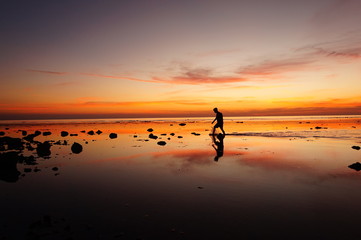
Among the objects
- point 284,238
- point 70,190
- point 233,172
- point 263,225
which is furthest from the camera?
point 233,172

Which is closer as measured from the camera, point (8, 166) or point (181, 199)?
point (181, 199)

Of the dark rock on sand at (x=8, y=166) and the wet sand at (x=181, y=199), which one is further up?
the dark rock on sand at (x=8, y=166)

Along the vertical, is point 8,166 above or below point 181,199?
above

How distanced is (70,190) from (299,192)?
8.74 m

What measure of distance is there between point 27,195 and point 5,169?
4.99 meters

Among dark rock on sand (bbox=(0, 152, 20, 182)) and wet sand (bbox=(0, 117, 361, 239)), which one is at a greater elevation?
dark rock on sand (bbox=(0, 152, 20, 182))

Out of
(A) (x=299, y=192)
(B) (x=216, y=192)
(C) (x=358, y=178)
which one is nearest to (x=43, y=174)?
(B) (x=216, y=192)

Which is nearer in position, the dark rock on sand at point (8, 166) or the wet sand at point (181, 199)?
the wet sand at point (181, 199)

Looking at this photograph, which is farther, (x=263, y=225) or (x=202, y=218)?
(x=202, y=218)

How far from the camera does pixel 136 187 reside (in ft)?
33.1

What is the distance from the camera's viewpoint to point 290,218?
272 inches

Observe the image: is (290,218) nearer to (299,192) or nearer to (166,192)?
(299,192)

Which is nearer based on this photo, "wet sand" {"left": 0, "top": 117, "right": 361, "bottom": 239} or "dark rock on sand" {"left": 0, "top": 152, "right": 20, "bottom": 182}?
"wet sand" {"left": 0, "top": 117, "right": 361, "bottom": 239}

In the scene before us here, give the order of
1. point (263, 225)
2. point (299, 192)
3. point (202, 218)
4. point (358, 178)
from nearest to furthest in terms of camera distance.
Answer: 1. point (263, 225)
2. point (202, 218)
3. point (299, 192)
4. point (358, 178)
